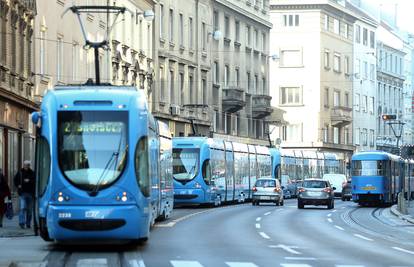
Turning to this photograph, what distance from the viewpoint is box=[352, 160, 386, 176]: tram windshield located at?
5391cm

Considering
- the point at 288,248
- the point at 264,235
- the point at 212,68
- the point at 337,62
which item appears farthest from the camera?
the point at 337,62

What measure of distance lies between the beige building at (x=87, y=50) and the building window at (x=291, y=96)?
3862 centimetres

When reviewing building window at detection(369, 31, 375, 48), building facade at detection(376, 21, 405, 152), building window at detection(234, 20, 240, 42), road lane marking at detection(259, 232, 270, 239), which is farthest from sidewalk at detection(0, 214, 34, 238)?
building facade at detection(376, 21, 405, 152)

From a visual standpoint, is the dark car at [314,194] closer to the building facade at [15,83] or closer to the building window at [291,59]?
the building facade at [15,83]

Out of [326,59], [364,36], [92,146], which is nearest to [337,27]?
[326,59]

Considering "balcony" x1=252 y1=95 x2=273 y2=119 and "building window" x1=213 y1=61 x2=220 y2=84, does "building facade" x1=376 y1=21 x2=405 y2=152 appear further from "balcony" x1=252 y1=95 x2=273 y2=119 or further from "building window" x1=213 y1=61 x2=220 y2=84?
"building window" x1=213 y1=61 x2=220 y2=84

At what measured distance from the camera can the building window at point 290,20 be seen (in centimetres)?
9919

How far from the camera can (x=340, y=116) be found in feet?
336

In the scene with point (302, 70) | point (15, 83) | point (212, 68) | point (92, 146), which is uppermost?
point (302, 70)

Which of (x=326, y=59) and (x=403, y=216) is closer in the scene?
(x=403, y=216)

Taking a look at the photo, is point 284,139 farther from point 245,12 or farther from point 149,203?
point 149,203

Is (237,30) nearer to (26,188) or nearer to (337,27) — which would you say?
(337,27)

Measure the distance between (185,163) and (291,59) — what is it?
176 ft

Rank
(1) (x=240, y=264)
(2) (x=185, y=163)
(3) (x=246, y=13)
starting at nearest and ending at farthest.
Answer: (1) (x=240, y=264) → (2) (x=185, y=163) → (3) (x=246, y=13)
